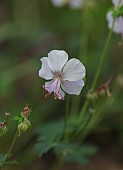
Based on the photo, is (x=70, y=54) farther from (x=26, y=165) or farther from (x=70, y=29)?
(x=26, y=165)

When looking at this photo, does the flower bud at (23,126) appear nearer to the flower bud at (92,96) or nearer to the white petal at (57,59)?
the white petal at (57,59)

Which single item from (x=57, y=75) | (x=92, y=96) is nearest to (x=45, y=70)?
(x=57, y=75)

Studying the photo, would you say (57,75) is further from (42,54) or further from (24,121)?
(42,54)

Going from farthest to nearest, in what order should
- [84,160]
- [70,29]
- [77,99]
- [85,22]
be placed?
[70,29] < [85,22] < [77,99] < [84,160]

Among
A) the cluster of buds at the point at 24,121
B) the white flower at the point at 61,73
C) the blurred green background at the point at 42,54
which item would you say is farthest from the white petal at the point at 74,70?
the blurred green background at the point at 42,54

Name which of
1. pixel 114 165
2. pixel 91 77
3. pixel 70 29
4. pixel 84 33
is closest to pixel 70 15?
pixel 70 29

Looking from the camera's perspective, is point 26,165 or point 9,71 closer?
point 26,165

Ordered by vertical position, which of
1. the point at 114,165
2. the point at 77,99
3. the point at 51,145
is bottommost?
the point at 114,165
